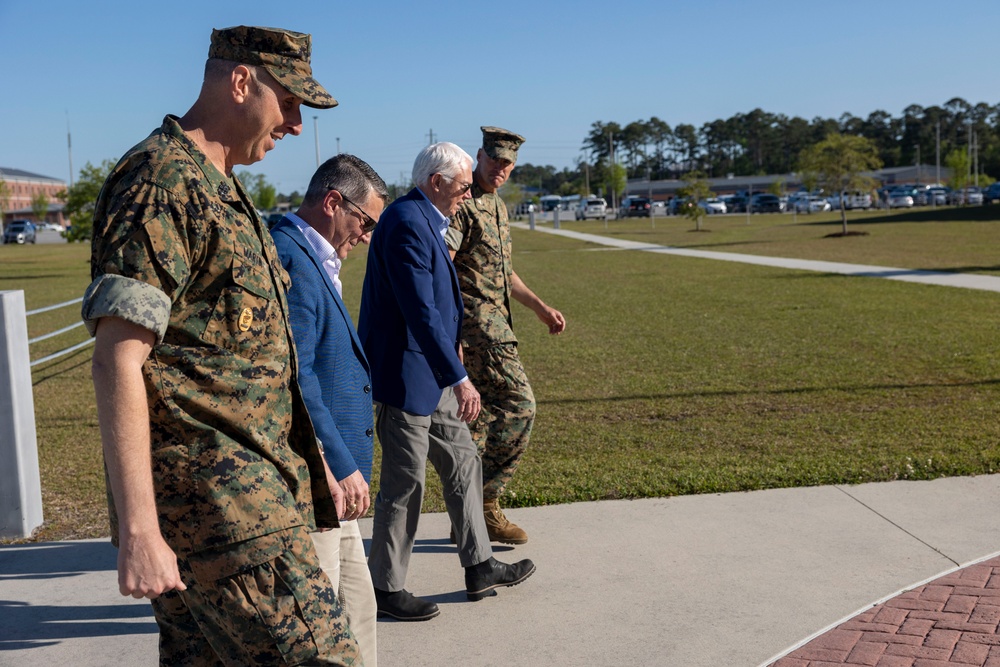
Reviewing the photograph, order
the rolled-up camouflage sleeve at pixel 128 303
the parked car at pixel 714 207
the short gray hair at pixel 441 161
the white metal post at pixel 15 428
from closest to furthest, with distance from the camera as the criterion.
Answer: the rolled-up camouflage sleeve at pixel 128 303
the short gray hair at pixel 441 161
the white metal post at pixel 15 428
the parked car at pixel 714 207

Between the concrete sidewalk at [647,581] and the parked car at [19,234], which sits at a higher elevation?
the parked car at [19,234]

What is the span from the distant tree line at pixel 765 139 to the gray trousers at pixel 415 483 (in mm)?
115242

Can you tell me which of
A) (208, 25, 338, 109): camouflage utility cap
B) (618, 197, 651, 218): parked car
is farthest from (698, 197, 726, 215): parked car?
(208, 25, 338, 109): camouflage utility cap

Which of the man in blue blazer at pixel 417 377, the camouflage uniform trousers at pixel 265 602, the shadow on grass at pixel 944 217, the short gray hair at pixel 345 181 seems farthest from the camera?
the shadow on grass at pixel 944 217

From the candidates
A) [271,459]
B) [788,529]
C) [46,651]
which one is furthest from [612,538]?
[271,459]

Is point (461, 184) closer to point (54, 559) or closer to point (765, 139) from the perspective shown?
point (54, 559)

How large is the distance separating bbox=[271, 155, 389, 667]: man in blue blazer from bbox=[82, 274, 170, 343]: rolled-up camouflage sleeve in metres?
0.83

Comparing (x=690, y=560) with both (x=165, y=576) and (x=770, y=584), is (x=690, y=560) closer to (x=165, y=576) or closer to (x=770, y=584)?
(x=770, y=584)

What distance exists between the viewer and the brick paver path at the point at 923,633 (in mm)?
3484

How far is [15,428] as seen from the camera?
5020 mm

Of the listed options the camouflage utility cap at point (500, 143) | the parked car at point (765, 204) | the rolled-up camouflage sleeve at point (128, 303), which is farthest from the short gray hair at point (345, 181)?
the parked car at point (765, 204)

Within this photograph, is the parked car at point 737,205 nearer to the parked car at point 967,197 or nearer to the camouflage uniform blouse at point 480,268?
the parked car at point 967,197

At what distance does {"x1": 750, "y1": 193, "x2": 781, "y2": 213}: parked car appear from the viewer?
233 feet

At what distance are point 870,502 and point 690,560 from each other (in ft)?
4.36
